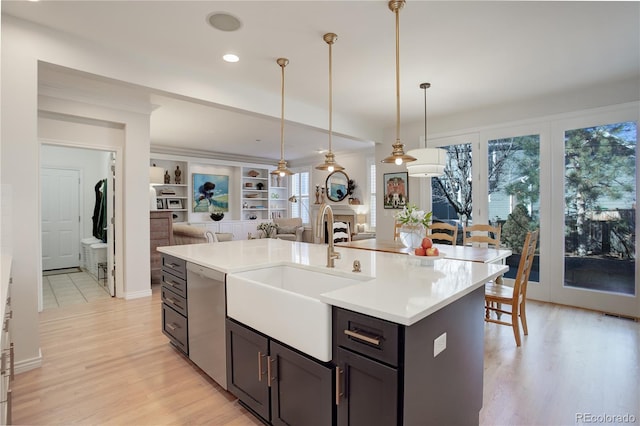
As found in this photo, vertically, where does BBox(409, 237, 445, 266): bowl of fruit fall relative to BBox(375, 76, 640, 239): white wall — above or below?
below

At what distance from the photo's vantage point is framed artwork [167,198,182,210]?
813 centimetres

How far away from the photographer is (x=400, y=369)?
1.18 m

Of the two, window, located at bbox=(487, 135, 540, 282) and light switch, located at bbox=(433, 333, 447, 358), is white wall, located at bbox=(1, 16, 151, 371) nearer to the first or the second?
light switch, located at bbox=(433, 333, 447, 358)

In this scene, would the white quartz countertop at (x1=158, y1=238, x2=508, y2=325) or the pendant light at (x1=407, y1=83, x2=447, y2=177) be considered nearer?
the white quartz countertop at (x1=158, y1=238, x2=508, y2=325)

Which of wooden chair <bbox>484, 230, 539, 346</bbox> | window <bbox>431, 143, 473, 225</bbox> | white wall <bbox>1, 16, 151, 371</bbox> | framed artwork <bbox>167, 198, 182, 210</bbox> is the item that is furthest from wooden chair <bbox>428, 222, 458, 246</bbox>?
framed artwork <bbox>167, 198, 182, 210</bbox>

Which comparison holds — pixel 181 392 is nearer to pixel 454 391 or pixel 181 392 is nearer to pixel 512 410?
pixel 454 391

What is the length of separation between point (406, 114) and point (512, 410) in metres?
3.93

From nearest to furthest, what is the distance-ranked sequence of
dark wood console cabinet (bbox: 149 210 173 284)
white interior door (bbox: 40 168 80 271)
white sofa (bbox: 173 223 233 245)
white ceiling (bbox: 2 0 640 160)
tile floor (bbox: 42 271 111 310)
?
white ceiling (bbox: 2 0 640 160)
tile floor (bbox: 42 271 111 310)
dark wood console cabinet (bbox: 149 210 173 284)
white sofa (bbox: 173 223 233 245)
white interior door (bbox: 40 168 80 271)

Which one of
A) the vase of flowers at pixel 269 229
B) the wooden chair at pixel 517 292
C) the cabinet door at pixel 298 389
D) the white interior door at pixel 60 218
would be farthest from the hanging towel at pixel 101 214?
the wooden chair at pixel 517 292

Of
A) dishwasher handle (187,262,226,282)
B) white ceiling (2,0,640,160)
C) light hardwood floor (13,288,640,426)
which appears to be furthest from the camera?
white ceiling (2,0,640,160)

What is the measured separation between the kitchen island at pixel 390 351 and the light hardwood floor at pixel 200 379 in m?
0.41

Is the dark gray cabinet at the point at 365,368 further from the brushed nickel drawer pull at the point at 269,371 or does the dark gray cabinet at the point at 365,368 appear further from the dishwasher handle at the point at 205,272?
the dishwasher handle at the point at 205,272

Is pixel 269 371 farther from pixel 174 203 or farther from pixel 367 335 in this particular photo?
pixel 174 203

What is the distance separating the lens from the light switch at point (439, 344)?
136 cm
